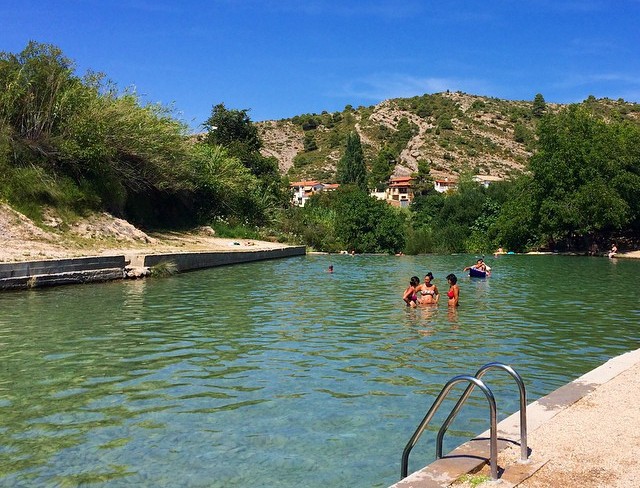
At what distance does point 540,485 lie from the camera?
418cm

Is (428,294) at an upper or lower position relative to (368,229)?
lower

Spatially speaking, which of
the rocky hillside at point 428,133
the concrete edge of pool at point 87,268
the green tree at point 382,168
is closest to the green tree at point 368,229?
the concrete edge of pool at point 87,268

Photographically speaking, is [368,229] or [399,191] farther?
[399,191]

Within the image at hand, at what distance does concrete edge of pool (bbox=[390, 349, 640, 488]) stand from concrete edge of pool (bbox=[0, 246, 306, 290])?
1689 centimetres

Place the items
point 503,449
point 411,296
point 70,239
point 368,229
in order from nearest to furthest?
point 503,449
point 411,296
point 70,239
point 368,229

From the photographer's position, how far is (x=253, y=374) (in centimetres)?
923

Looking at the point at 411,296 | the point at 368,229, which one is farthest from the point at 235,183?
the point at 411,296

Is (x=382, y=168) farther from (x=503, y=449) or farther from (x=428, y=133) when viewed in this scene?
(x=503, y=449)

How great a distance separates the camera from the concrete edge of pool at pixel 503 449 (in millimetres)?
4207

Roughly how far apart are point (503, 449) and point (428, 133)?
5324 inches

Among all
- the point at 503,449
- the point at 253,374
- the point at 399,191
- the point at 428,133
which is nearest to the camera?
the point at 503,449

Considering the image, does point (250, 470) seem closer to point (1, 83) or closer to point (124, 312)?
point (124, 312)

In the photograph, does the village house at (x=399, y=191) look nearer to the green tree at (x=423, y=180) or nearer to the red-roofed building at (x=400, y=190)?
the red-roofed building at (x=400, y=190)

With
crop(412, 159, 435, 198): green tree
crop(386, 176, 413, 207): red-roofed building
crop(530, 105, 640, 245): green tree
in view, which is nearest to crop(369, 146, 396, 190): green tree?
crop(386, 176, 413, 207): red-roofed building
